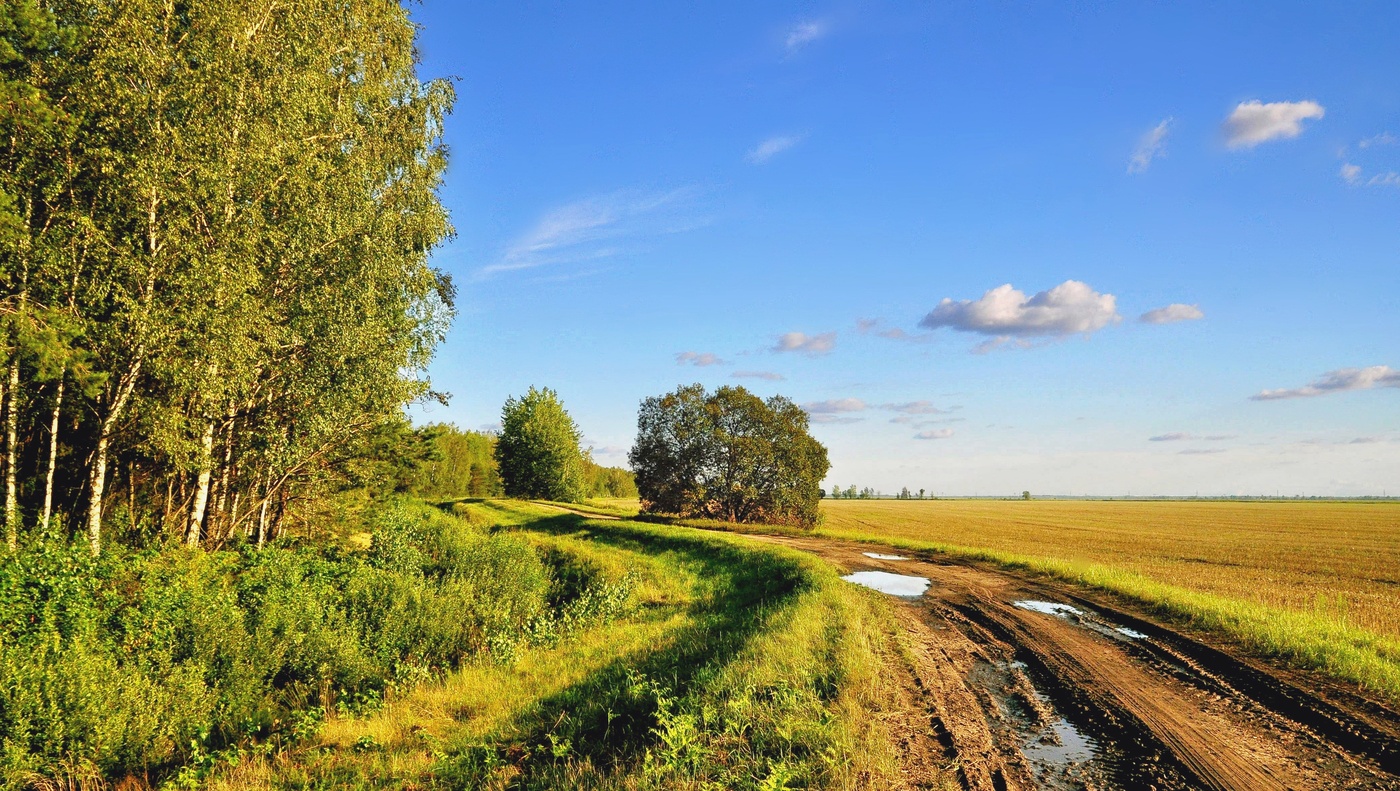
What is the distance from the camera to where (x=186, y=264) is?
14445mm

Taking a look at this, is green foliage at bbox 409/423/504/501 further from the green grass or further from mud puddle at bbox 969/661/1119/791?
mud puddle at bbox 969/661/1119/791

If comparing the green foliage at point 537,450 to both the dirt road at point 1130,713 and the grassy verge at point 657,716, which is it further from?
the dirt road at point 1130,713

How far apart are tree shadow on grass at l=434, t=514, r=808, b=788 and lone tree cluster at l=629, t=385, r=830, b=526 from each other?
2620 centimetres

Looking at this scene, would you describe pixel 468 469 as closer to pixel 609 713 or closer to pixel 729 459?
pixel 729 459

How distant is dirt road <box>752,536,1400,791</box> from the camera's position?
19.0 ft

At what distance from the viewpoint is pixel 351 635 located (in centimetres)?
1273

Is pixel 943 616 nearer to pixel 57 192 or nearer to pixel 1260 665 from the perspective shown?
pixel 1260 665

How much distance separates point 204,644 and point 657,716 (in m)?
9.16

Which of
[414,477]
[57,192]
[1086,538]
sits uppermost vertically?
[57,192]

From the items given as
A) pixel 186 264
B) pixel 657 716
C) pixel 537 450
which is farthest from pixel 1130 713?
pixel 537 450

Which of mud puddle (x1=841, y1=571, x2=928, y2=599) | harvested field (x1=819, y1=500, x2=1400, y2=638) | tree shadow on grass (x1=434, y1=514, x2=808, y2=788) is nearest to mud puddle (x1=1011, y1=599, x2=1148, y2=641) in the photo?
mud puddle (x1=841, y1=571, x2=928, y2=599)

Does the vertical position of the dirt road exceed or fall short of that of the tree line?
it falls short

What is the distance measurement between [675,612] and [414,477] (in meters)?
23.5

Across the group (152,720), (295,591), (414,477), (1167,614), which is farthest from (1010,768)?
(414,477)
